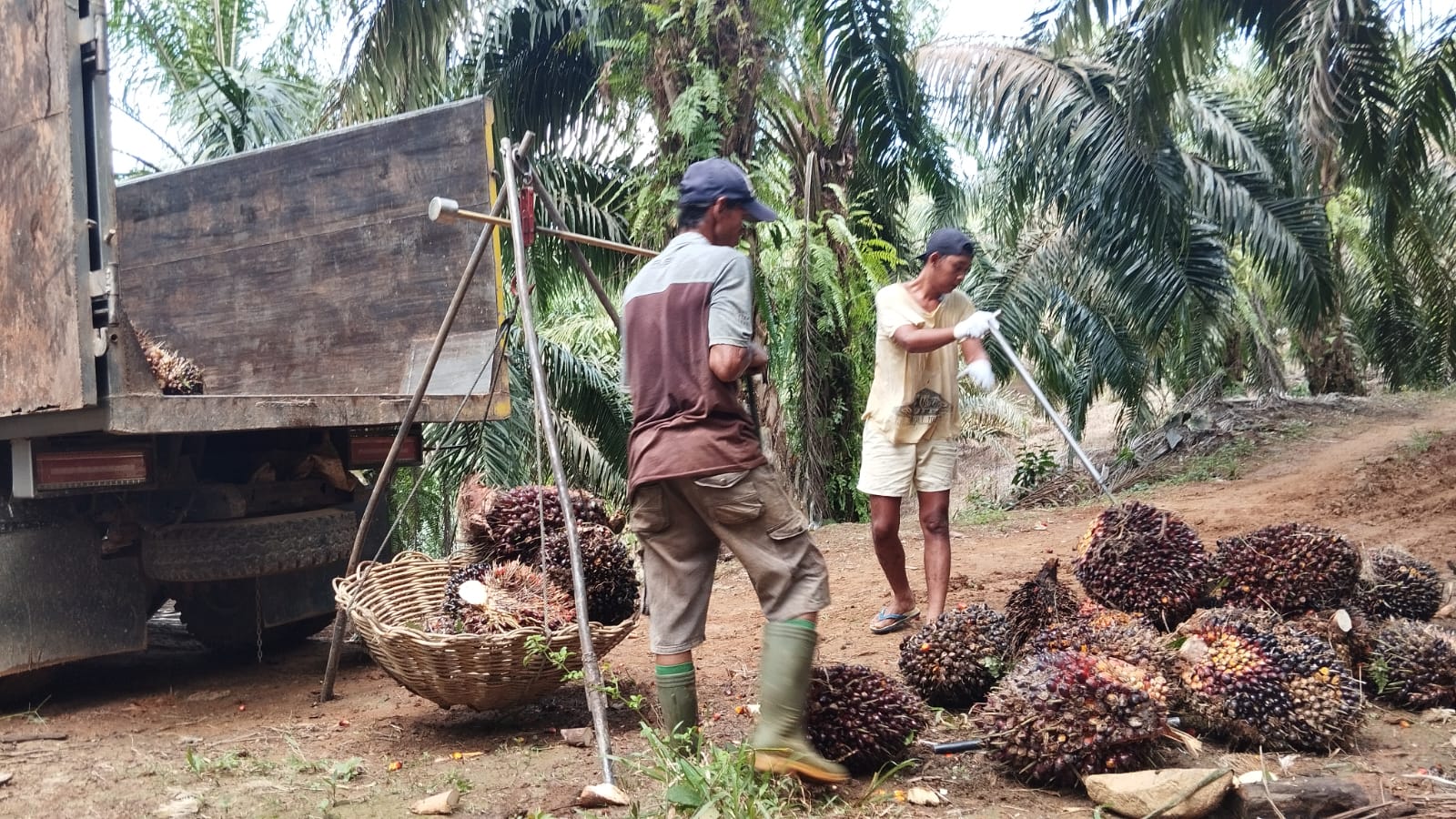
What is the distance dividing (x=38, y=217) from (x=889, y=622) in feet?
12.2

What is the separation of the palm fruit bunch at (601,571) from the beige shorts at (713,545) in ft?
2.43

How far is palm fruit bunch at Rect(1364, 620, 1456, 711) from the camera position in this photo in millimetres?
3643

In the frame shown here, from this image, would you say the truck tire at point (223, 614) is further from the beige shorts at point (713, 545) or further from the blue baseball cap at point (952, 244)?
the blue baseball cap at point (952, 244)

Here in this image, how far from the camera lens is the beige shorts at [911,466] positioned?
4910mm

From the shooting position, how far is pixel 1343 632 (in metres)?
3.84

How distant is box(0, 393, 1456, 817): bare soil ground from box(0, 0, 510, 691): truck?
40 cm

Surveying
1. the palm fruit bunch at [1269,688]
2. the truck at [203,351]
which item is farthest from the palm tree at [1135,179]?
the palm fruit bunch at [1269,688]

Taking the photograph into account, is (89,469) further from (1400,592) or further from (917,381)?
(1400,592)

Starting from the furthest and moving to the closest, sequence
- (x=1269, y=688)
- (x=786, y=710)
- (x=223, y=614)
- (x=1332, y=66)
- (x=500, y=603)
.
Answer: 1. (x=1332, y=66)
2. (x=223, y=614)
3. (x=500, y=603)
4. (x=1269, y=688)
5. (x=786, y=710)

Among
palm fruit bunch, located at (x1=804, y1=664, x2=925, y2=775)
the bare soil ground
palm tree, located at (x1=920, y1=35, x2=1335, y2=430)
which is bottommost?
the bare soil ground

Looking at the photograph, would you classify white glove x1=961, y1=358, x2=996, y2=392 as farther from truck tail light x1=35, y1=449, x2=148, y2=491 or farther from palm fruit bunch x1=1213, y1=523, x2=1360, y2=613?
truck tail light x1=35, y1=449, x2=148, y2=491

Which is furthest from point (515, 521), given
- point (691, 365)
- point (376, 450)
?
point (376, 450)

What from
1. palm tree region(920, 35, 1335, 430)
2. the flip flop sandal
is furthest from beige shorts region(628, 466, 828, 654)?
palm tree region(920, 35, 1335, 430)

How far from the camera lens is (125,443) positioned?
14.6 ft
